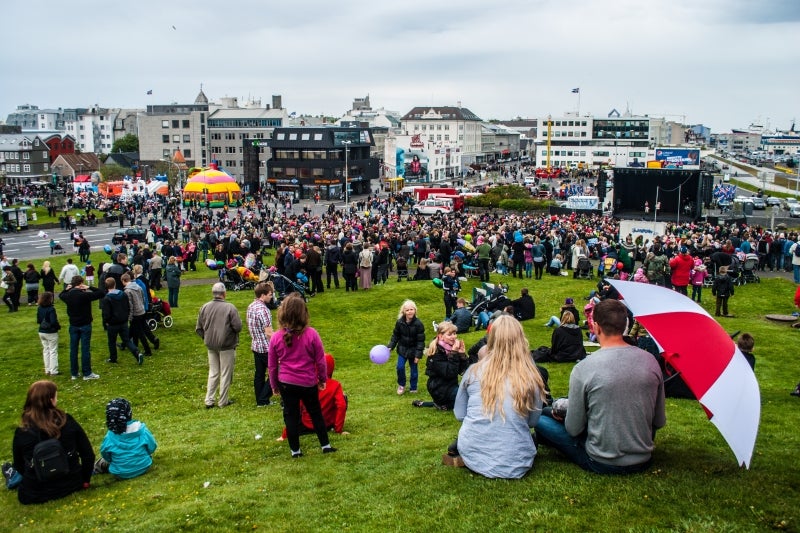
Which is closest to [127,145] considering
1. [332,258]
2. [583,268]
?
[332,258]

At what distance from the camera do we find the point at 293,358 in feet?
23.8

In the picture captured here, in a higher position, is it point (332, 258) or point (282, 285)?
point (332, 258)

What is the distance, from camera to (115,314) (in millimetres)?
13883

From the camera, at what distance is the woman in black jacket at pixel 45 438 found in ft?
22.6

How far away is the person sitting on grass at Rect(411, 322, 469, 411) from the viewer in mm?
9391

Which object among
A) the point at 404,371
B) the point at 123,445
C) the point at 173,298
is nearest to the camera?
the point at 123,445

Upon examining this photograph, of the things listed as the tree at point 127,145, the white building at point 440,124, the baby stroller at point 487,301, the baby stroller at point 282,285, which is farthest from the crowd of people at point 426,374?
the tree at point 127,145

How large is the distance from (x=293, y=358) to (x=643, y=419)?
11.5 feet

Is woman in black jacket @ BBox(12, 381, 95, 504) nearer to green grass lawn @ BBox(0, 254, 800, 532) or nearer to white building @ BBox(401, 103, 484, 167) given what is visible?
green grass lawn @ BBox(0, 254, 800, 532)

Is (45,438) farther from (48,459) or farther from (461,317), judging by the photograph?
(461,317)

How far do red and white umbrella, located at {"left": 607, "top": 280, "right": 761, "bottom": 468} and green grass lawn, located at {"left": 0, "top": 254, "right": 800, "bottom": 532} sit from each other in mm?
144

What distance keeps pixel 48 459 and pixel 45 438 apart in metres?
0.22

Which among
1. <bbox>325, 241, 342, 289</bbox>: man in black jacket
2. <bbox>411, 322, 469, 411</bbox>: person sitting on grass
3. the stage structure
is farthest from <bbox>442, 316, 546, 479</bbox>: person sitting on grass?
the stage structure

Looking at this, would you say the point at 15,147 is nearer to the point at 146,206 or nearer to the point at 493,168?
the point at 146,206
